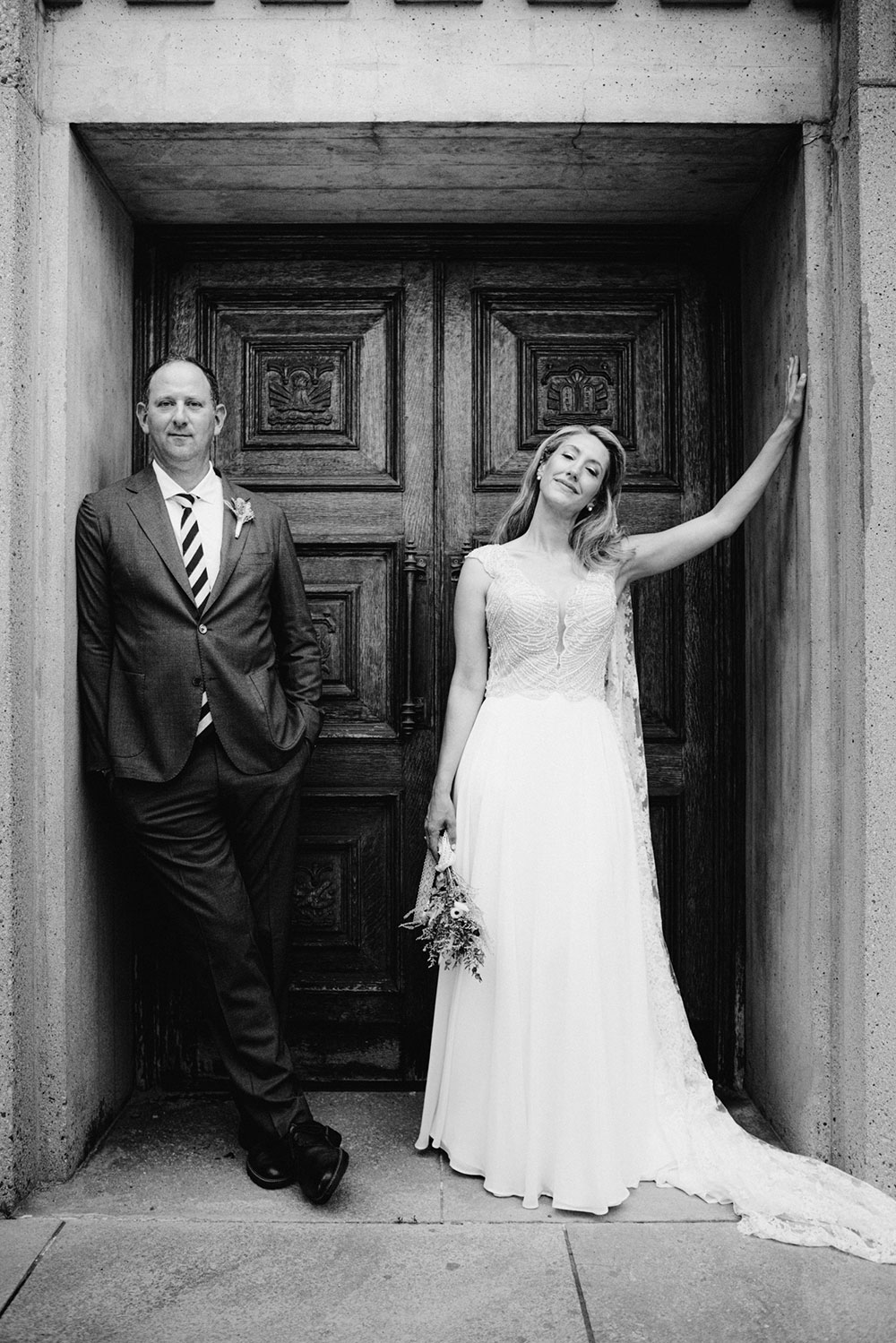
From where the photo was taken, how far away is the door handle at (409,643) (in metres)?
3.89

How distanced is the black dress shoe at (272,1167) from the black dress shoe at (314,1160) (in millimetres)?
39

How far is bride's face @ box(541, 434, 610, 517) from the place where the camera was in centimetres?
338

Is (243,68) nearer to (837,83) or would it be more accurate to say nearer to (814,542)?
(837,83)

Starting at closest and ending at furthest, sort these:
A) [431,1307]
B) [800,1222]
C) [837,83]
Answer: [431,1307], [800,1222], [837,83]

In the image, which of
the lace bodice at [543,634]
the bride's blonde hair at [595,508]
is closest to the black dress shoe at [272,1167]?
the lace bodice at [543,634]

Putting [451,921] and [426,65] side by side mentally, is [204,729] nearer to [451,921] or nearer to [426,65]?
[451,921]

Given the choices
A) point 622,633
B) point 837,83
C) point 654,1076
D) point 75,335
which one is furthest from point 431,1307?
point 837,83

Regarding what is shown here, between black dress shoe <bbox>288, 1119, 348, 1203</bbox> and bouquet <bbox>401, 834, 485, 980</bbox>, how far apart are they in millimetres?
647

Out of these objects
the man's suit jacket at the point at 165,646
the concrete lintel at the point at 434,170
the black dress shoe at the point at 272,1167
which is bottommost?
the black dress shoe at the point at 272,1167

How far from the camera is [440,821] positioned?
3.37 m

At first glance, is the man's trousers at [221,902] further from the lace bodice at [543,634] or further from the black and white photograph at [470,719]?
the lace bodice at [543,634]

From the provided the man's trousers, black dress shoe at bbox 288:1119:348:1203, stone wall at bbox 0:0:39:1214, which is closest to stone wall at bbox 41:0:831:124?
stone wall at bbox 0:0:39:1214

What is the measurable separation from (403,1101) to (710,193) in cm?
357

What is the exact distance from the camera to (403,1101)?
387 centimetres
